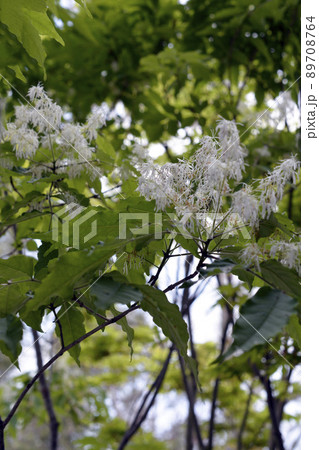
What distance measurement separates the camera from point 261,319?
22.4 inches

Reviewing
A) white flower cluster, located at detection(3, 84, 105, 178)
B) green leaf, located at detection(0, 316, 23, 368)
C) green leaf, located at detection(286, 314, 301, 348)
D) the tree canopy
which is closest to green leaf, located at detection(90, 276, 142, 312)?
the tree canopy

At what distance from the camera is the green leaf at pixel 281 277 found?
65cm

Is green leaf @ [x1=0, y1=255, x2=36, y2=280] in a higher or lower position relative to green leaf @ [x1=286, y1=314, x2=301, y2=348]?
higher

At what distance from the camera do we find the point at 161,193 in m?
0.76

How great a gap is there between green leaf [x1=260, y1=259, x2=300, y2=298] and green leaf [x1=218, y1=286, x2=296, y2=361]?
5cm

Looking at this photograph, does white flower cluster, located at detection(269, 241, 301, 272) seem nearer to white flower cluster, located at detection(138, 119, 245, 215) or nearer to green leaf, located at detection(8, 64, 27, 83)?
white flower cluster, located at detection(138, 119, 245, 215)

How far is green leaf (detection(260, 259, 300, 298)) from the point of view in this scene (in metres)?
0.65

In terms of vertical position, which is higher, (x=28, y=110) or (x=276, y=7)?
(x=276, y=7)

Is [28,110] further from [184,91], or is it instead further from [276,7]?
[184,91]

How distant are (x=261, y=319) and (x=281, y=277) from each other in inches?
4.5

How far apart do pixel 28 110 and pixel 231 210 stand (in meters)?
0.58

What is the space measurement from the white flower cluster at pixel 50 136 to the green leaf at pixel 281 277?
55 cm
